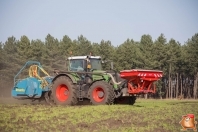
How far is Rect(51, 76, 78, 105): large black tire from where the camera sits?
47.7 ft

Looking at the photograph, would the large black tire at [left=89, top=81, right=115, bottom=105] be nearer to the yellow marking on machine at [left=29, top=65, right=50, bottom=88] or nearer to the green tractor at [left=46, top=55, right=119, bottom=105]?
the green tractor at [left=46, top=55, right=119, bottom=105]

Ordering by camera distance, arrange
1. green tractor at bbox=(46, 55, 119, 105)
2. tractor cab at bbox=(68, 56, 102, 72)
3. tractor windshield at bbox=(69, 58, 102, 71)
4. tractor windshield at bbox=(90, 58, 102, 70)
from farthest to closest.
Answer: tractor windshield at bbox=(90, 58, 102, 70) → tractor windshield at bbox=(69, 58, 102, 71) → tractor cab at bbox=(68, 56, 102, 72) → green tractor at bbox=(46, 55, 119, 105)

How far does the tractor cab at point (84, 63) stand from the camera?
49.9 ft

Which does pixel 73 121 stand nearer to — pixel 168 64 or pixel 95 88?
pixel 95 88

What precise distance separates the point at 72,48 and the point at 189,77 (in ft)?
74.4

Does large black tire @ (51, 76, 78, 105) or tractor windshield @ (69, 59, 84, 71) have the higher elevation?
tractor windshield @ (69, 59, 84, 71)

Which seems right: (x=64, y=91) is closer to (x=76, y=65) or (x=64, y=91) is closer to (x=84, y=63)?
(x=76, y=65)

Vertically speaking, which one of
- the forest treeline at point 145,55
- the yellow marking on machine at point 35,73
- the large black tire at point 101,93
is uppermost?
the forest treeline at point 145,55

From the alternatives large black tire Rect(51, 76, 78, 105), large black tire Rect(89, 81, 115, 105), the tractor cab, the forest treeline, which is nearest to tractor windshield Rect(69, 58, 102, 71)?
the tractor cab

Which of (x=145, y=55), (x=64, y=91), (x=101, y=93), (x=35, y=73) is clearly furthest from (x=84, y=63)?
(x=145, y=55)

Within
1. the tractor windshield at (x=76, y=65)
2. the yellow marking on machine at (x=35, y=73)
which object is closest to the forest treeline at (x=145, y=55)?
the yellow marking on machine at (x=35, y=73)

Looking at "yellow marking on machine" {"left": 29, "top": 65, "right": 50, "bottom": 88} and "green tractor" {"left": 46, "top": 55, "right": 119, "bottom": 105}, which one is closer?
"green tractor" {"left": 46, "top": 55, "right": 119, "bottom": 105}

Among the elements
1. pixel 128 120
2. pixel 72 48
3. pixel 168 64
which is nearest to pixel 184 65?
pixel 168 64

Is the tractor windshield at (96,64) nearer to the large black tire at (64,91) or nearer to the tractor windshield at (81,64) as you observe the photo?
the tractor windshield at (81,64)
